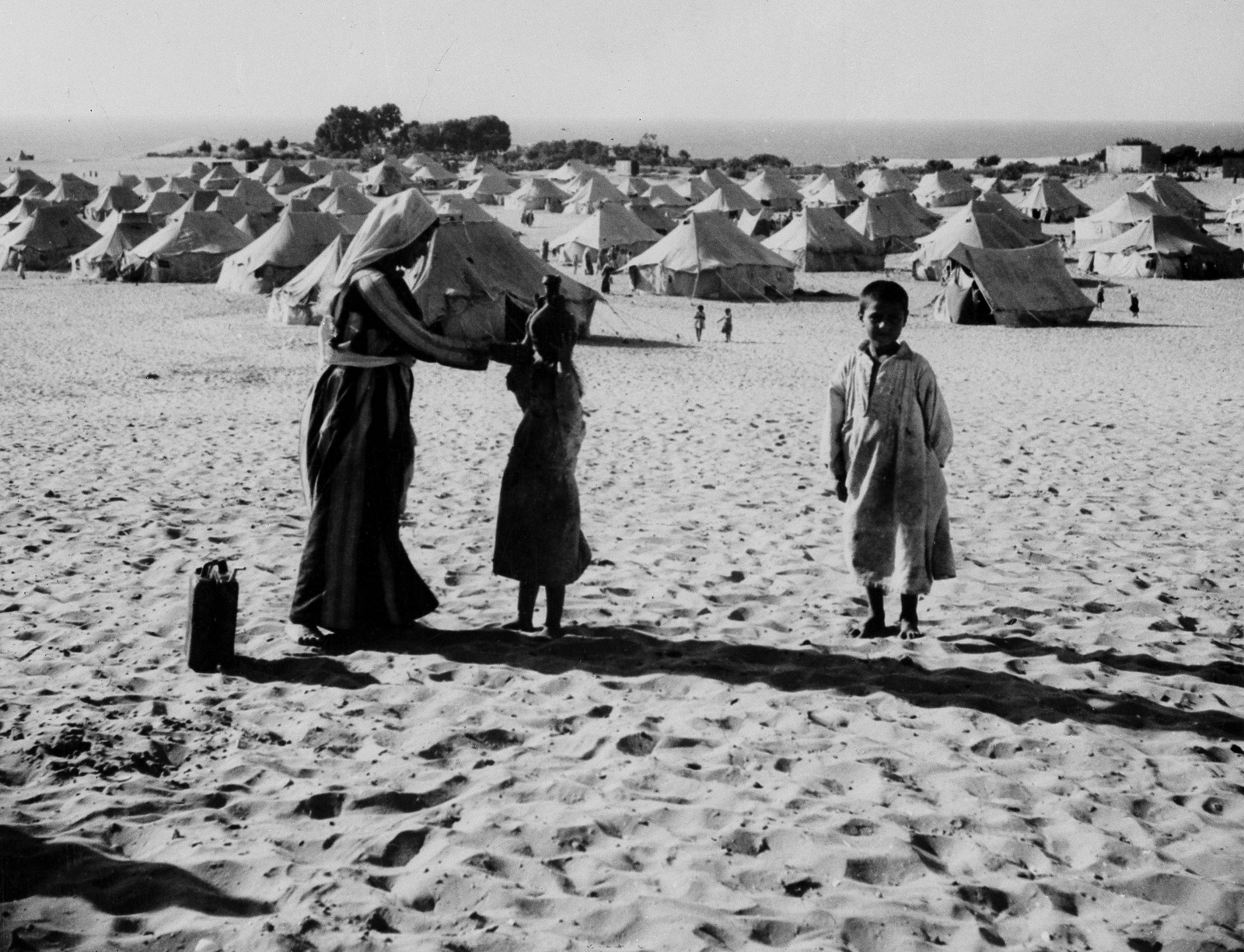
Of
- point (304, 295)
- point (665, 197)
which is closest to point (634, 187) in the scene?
point (665, 197)

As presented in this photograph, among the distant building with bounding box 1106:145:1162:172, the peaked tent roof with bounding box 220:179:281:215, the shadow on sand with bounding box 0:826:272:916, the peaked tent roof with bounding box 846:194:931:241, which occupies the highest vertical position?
the distant building with bounding box 1106:145:1162:172

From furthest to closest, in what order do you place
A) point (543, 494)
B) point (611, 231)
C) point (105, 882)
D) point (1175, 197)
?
point (1175, 197) < point (611, 231) < point (543, 494) < point (105, 882)

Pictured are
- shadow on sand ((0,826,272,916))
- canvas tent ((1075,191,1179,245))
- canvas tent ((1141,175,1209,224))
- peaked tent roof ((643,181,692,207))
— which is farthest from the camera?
peaked tent roof ((643,181,692,207))

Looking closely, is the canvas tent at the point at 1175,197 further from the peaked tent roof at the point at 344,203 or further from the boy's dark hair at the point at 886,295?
the boy's dark hair at the point at 886,295

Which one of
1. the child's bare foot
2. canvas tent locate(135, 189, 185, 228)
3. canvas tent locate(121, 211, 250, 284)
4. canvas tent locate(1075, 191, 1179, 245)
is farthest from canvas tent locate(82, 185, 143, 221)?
the child's bare foot

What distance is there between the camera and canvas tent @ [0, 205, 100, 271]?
37.0m

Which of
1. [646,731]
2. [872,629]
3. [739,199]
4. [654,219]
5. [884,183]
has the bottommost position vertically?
[646,731]

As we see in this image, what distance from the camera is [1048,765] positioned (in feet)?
14.4

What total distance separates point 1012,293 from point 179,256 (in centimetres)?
2069

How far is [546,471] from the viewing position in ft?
18.3

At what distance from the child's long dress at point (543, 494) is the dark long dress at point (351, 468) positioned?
0.51m

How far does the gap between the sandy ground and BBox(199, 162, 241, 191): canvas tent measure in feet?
181

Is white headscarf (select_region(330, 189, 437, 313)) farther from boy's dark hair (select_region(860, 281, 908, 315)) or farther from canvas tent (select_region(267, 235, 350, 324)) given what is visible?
canvas tent (select_region(267, 235, 350, 324))

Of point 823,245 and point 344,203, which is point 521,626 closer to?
point 823,245
